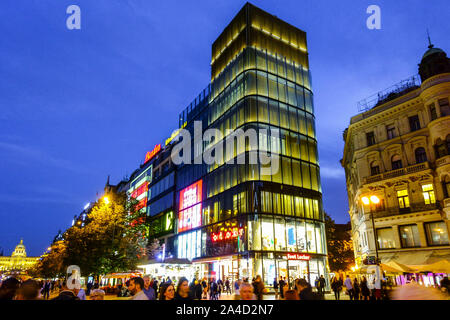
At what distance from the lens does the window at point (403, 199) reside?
31075 mm

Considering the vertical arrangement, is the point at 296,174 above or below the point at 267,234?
above

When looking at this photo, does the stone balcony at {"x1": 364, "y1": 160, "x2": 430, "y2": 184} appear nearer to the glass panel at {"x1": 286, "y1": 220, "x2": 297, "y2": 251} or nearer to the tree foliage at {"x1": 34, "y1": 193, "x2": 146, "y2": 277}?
the glass panel at {"x1": 286, "y1": 220, "x2": 297, "y2": 251}

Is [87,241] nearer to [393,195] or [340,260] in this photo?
[393,195]

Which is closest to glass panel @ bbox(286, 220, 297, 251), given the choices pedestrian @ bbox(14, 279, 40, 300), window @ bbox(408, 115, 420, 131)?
window @ bbox(408, 115, 420, 131)

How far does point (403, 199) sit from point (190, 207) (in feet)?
93.3

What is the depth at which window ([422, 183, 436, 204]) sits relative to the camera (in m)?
29.3

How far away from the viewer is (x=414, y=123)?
3241 centimetres

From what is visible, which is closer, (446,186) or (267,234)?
(446,186)

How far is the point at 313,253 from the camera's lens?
37.4m

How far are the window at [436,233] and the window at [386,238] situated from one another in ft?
10.9

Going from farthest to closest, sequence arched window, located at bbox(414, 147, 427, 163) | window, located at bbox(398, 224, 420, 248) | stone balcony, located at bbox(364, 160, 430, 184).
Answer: arched window, located at bbox(414, 147, 427, 163)
stone balcony, located at bbox(364, 160, 430, 184)
window, located at bbox(398, 224, 420, 248)

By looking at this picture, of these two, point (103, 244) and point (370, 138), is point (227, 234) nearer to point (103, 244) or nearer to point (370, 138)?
point (103, 244)

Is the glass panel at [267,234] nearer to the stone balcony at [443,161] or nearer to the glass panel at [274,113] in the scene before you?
the glass panel at [274,113]

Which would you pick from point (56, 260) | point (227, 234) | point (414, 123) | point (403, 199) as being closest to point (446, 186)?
point (403, 199)
